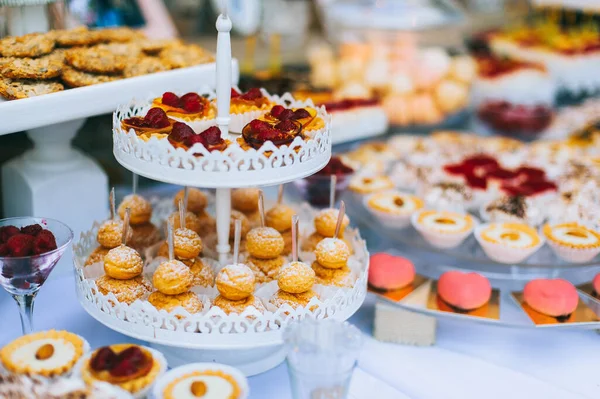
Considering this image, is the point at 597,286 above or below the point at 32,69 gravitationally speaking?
below

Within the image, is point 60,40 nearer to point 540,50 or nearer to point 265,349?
point 265,349

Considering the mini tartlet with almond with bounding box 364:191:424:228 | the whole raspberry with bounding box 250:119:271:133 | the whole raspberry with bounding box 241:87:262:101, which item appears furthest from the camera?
the mini tartlet with almond with bounding box 364:191:424:228

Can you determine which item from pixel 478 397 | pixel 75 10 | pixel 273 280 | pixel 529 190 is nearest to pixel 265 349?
pixel 273 280

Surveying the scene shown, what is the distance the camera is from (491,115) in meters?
3.42

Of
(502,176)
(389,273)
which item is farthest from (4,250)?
(502,176)

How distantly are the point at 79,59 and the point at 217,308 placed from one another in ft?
2.75

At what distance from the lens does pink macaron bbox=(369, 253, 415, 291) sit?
6.12 feet

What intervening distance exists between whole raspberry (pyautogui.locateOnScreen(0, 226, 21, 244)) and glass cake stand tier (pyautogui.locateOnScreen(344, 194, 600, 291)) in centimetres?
117

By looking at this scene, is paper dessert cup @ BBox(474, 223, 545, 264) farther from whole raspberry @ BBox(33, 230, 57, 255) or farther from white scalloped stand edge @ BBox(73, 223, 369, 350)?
whole raspberry @ BBox(33, 230, 57, 255)

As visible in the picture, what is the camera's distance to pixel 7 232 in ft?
4.63

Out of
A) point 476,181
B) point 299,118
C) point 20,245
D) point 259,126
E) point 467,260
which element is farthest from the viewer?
point 476,181

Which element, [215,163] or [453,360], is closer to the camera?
[215,163]

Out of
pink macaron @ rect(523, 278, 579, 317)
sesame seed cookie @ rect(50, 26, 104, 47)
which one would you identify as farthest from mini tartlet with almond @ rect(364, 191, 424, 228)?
sesame seed cookie @ rect(50, 26, 104, 47)

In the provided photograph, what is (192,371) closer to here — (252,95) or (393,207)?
(252,95)
